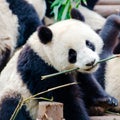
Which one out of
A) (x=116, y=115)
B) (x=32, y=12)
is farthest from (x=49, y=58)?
(x=32, y=12)

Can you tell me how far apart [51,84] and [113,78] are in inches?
39.5

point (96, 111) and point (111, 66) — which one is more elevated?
point (96, 111)

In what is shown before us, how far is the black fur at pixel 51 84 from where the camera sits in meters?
4.48

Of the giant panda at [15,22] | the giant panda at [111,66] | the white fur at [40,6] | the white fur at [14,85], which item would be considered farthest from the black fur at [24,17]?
the white fur at [14,85]

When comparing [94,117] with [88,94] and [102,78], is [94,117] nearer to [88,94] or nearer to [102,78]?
[88,94]

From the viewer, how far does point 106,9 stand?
24.1 feet

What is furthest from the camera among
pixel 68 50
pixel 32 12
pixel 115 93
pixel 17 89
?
pixel 32 12

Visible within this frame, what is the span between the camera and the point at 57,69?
454cm

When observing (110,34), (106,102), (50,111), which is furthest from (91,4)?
(50,111)

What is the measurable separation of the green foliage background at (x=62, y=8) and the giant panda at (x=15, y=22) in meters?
0.26

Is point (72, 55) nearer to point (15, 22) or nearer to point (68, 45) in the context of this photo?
point (68, 45)

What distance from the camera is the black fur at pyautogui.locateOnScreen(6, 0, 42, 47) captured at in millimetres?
6516

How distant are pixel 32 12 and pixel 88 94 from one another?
204cm

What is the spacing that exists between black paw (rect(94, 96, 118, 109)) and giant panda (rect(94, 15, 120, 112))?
246 millimetres
